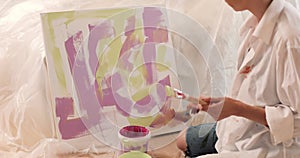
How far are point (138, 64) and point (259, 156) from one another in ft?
1.43

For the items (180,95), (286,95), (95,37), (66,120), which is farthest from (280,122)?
(66,120)

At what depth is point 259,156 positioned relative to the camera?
122 cm

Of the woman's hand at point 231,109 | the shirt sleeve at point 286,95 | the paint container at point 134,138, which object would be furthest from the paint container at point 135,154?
A: the shirt sleeve at point 286,95

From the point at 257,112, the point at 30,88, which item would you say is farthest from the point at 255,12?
the point at 30,88

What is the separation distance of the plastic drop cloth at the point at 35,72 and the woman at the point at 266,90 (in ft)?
0.83

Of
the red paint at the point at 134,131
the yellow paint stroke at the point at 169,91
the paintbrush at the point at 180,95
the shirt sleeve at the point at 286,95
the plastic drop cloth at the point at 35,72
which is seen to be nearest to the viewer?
the shirt sleeve at the point at 286,95

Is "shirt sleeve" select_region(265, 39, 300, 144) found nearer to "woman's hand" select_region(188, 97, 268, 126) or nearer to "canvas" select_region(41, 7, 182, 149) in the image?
"woman's hand" select_region(188, 97, 268, 126)

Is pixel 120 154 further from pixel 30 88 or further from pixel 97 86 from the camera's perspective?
pixel 30 88

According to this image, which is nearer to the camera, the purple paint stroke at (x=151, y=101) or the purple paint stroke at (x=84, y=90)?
the purple paint stroke at (x=151, y=101)

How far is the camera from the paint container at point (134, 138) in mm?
1432

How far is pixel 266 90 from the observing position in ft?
3.95

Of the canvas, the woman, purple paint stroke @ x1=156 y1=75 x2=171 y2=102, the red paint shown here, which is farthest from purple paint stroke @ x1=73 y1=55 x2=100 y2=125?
the woman

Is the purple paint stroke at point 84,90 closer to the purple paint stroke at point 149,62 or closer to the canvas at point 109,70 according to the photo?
the canvas at point 109,70

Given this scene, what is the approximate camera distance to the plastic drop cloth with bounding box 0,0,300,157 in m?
1.63
